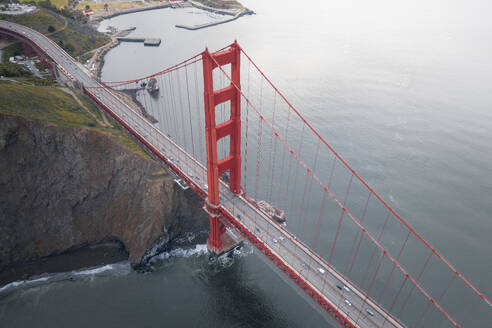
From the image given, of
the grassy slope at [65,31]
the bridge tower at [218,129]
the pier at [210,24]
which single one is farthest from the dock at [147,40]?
the bridge tower at [218,129]

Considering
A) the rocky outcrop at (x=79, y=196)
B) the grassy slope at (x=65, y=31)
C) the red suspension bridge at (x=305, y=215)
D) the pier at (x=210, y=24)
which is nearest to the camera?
the red suspension bridge at (x=305, y=215)

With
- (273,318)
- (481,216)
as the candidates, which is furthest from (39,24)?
(481,216)

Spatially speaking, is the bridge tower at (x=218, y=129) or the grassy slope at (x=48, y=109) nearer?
the bridge tower at (x=218, y=129)

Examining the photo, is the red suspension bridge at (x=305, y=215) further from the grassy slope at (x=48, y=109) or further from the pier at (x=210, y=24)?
the pier at (x=210, y=24)

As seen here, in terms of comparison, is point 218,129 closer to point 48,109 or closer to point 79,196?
point 79,196

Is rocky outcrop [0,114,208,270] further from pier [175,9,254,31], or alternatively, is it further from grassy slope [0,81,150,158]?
pier [175,9,254,31]

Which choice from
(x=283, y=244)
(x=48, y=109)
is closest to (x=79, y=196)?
(x=48, y=109)

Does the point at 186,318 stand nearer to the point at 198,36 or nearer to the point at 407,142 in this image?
the point at 407,142

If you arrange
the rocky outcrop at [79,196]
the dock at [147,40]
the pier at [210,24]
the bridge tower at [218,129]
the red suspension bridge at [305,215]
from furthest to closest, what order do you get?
the pier at [210,24] → the dock at [147,40] → the rocky outcrop at [79,196] → the red suspension bridge at [305,215] → the bridge tower at [218,129]
